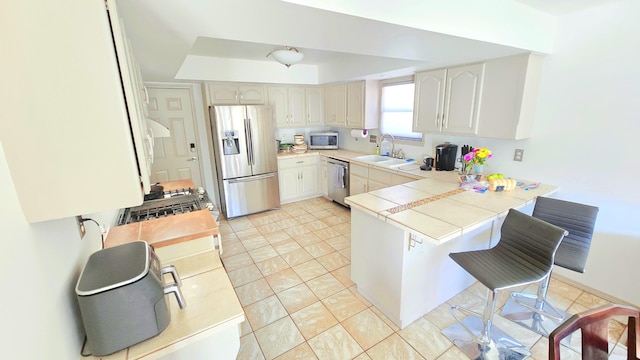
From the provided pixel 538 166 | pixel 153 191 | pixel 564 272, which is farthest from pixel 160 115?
pixel 564 272

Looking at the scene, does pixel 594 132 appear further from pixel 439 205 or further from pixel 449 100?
pixel 439 205

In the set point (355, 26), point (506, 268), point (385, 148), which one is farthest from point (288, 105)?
point (506, 268)

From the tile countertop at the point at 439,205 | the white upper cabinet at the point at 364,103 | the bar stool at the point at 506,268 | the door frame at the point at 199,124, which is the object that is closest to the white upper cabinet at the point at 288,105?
the white upper cabinet at the point at 364,103

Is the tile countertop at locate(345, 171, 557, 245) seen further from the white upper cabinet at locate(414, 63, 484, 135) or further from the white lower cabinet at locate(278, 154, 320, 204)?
the white lower cabinet at locate(278, 154, 320, 204)

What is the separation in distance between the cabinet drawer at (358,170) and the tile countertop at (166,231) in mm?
2587

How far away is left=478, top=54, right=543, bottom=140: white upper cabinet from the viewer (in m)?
2.41

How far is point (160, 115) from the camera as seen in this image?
4.03 meters

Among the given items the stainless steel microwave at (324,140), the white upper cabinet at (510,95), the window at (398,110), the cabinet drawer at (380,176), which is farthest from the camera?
the stainless steel microwave at (324,140)

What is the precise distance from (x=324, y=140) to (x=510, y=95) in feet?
10.4

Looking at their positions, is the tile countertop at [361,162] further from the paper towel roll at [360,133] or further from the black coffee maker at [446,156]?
the paper towel roll at [360,133]

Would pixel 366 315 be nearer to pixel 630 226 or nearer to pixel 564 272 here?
pixel 564 272

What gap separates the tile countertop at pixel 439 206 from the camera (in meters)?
1.78

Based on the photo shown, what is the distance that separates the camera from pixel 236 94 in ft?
13.8

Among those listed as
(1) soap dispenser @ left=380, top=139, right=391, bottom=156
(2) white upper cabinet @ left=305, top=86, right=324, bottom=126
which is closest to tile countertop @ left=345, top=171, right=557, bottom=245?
(1) soap dispenser @ left=380, top=139, right=391, bottom=156
